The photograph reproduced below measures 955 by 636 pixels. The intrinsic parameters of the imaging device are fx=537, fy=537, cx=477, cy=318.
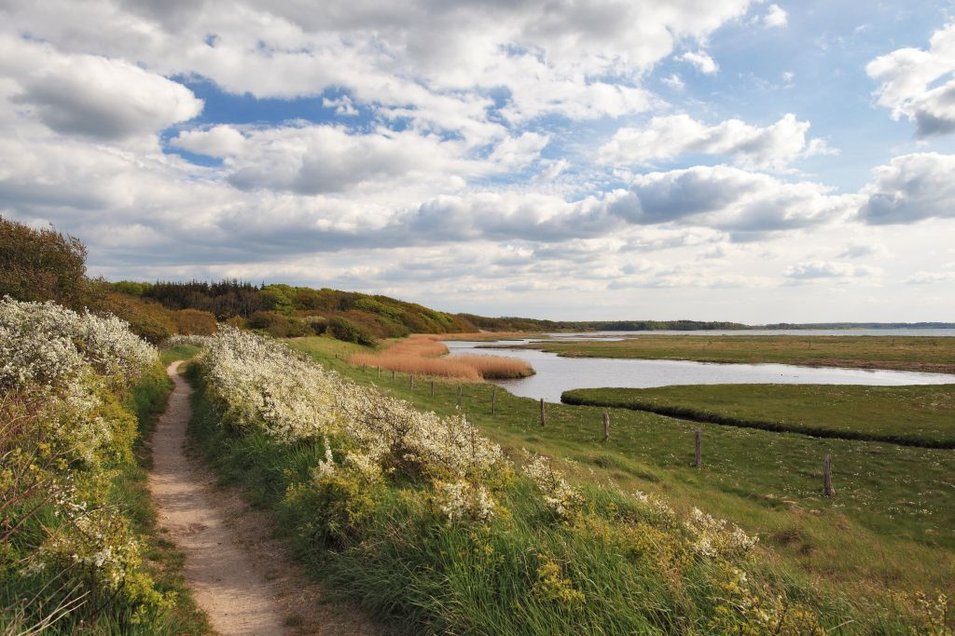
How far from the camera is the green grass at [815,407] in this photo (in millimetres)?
28594

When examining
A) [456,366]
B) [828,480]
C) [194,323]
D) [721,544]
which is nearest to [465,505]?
[721,544]

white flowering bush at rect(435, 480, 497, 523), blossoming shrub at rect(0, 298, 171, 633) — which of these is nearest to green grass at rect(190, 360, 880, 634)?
white flowering bush at rect(435, 480, 497, 523)

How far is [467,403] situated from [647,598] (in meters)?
31.7

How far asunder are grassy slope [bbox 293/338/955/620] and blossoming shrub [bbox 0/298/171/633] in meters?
8.57

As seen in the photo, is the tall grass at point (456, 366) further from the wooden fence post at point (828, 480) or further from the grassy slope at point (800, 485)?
the wooden fence post at point (828, 480)

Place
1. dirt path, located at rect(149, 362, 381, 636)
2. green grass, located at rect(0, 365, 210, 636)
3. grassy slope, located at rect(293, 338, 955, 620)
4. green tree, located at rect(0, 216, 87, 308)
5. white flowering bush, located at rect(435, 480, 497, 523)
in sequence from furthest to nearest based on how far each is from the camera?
green tree, located at rect(0, 216, 87, 308) < grassy slope, located at rect(293, 338, 955, 620) < white flowering bush, located at rect(435, 480, 497, 523) < dirt path, located at rect(149, 362, 381, 636) < green grass, located at rect(0, 365, 210, 636)

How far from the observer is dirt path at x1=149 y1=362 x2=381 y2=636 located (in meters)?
7.30

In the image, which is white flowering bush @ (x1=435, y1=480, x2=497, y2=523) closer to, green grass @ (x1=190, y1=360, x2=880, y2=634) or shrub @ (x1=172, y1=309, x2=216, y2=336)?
green grass @ (x1=190, y1=360, x2=880, y2=634)

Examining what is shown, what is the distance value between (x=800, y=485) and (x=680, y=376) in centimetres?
4058

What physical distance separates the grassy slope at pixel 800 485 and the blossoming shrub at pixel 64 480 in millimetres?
8569

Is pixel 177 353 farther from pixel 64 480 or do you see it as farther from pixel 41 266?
pixel 64 480

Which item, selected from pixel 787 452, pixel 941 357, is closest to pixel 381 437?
pixel 787 452

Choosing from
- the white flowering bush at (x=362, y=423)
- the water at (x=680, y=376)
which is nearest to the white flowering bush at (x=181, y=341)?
the water at (x=680, y=376)

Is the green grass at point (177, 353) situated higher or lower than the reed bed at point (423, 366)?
higher
